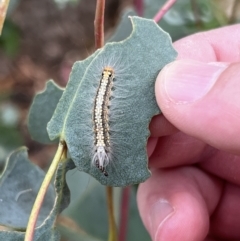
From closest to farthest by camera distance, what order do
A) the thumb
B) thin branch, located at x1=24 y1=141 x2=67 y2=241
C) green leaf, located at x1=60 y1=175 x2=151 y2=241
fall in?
1. thin branch, located at x1=24 y1=141 x2=67 y2=241
2. the thumb
3. green leaf, located at x1=60 y1=175 x2=151 y2=241

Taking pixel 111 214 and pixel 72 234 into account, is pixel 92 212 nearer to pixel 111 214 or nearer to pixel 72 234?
pixel 72 234

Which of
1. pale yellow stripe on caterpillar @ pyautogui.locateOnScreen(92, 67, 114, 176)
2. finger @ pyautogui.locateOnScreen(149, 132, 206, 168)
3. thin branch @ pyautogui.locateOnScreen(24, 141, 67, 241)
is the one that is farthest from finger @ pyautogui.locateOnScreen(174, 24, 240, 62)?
thin branch @ pyautogui.locateOnScreen(24, 141, 67, 241)

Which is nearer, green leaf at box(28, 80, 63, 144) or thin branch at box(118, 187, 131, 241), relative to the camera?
green leaf at box(28, 80, 63, 144)

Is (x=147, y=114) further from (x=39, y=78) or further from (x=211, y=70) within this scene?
(x=39, y=78)

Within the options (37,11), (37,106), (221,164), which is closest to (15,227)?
(37,106)

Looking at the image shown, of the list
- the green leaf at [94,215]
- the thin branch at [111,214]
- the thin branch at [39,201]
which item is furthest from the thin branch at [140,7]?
the thin branch at [39,201]

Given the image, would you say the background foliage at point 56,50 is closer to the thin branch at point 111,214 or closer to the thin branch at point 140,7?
the thin branch at point 140,7

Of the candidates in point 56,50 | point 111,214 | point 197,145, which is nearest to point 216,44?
point 197,145

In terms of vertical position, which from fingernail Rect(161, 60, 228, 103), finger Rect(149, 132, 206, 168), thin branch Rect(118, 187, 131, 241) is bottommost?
thin branch Rect(118, 187, 131, 241)

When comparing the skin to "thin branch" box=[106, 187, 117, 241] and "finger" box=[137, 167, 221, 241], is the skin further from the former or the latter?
"thin branch" box=[106, 187, 117, 241]
